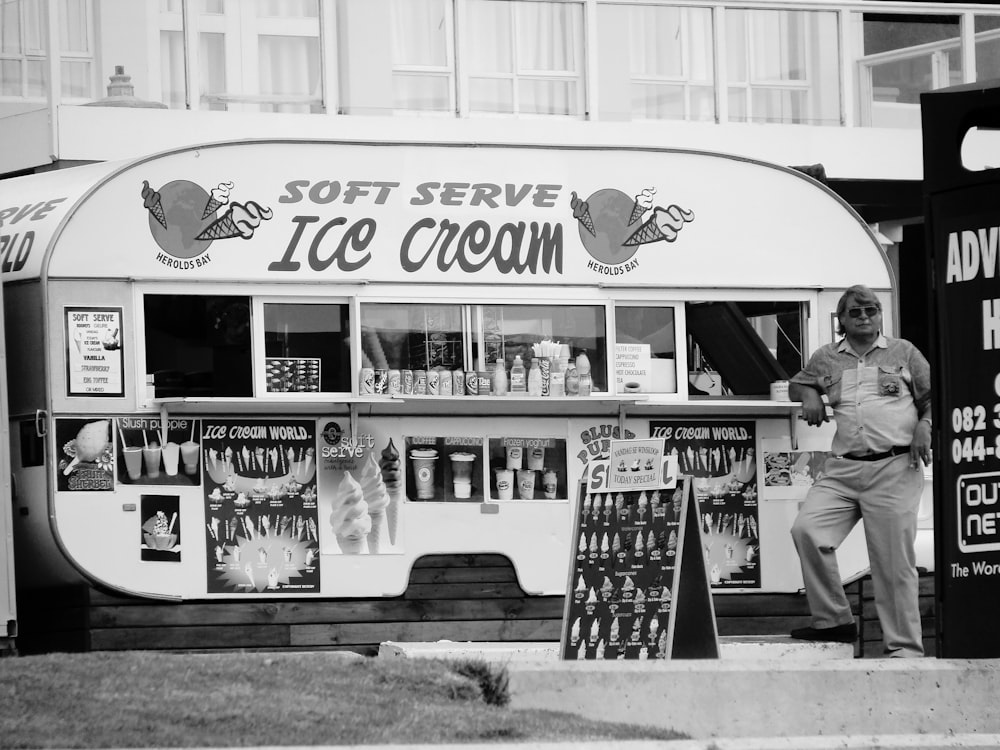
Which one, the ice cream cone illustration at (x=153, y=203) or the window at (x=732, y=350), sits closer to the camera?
the ice cream cone illustration at (x=153, y=203)

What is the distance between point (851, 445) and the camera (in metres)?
8.88

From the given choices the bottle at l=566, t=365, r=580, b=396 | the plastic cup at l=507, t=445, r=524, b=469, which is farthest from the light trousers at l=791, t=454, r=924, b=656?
the plastic cup at l=507, t=445, r=524, b=469

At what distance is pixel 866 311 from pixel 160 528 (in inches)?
148

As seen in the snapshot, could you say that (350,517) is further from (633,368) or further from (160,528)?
(633,368)

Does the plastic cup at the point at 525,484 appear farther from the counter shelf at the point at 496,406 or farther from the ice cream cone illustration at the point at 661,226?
the ice cream cone illustration at the point at 661,226

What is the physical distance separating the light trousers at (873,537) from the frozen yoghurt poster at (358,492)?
2127mm

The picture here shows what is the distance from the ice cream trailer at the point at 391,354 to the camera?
29.2ft

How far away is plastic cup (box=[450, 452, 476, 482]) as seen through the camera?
367 inches

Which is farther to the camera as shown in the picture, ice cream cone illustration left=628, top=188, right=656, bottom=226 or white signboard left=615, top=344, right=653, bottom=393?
ice cream cone illustration left=628, top=188, right=656, bottom=226

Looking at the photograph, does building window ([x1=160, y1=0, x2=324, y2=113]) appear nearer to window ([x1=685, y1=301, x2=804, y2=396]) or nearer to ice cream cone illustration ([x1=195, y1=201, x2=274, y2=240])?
ice cream cone illustration ([x1=195, y1=201, x2=274, y2=240])

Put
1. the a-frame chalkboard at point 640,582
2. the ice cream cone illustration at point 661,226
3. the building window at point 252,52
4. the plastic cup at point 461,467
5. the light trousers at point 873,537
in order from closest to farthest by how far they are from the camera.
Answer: the a-frame chalkboard at point 640,582
the light trousers at point 873,537
the plastic cup at point 461,467
the ice cream cone illustration at point 661,226
the building window at point 252,52

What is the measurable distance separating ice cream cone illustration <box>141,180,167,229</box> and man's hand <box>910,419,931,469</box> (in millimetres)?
3996

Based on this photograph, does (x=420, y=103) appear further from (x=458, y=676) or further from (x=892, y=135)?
(x=458, y=676)

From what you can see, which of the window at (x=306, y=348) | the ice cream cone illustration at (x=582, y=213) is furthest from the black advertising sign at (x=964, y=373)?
the window at (x=306, y=348)
